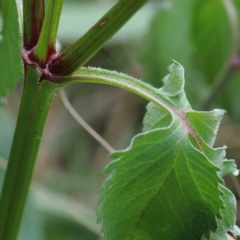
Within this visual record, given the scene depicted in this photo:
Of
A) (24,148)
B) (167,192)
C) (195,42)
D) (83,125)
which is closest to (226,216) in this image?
(167,192)

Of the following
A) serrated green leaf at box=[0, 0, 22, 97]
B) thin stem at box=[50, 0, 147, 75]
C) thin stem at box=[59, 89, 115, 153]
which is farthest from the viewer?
thin stem at box=[59, 89, 115, 153]

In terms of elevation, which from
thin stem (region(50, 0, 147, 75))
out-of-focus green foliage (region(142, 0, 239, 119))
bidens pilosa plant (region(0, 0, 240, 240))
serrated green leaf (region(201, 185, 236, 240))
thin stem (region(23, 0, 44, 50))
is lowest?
serrated green leaf (region(201, 185, 236, 240))

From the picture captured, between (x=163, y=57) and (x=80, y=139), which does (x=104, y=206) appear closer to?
(x=163, y=57)

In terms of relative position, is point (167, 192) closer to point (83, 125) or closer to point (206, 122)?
point (206, 122)

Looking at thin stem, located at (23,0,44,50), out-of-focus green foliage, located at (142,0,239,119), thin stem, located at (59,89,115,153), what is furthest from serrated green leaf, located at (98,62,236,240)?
out-of-focus green foliage, located at (142,0,239,119)

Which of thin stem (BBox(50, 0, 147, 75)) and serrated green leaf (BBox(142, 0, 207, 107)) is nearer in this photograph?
thin stem (BBox(50, 0, 147, 75))

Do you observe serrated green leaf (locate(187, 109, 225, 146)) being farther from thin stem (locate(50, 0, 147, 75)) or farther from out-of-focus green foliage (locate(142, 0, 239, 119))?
out-of-focus green foliage (locate(142, 0, 239, 119))
